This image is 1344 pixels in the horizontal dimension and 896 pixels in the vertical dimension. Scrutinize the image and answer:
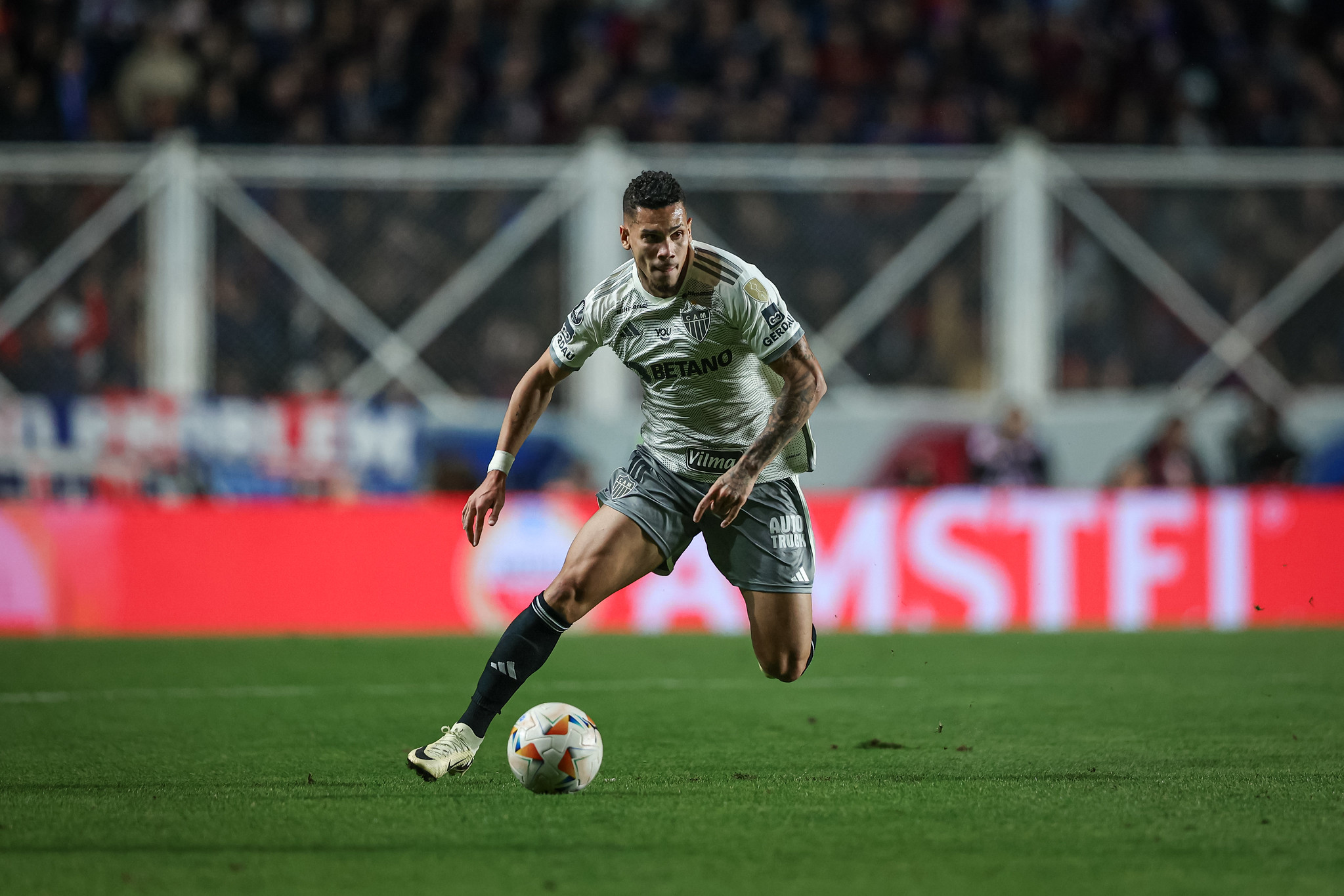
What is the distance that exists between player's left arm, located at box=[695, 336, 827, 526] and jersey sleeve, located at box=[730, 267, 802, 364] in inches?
1.6

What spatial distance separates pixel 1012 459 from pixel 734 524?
6.94 m

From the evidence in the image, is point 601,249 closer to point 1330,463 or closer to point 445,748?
point 1330,463

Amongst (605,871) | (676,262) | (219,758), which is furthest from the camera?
(219,758)

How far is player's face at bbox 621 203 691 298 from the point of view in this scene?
5.44 m

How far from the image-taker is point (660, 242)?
549 cm

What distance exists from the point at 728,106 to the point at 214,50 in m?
4.83

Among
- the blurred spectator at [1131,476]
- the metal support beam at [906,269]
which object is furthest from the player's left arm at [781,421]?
the metal support beam at [906,269]

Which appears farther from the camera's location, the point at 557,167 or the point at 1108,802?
the point at 557,167

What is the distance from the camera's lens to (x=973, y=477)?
506 inches

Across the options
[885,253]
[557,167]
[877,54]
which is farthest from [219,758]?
[877,54]

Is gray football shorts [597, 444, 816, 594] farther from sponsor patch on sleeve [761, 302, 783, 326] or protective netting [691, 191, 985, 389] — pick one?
protective netting [691, 191, 985, 389]

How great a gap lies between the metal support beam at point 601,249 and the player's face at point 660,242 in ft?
23.2

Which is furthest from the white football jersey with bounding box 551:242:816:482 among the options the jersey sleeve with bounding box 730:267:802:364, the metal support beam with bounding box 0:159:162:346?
the metal support beam with bounding box 0:159:162:346

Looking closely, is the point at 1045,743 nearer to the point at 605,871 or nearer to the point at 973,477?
the point at 605,871
